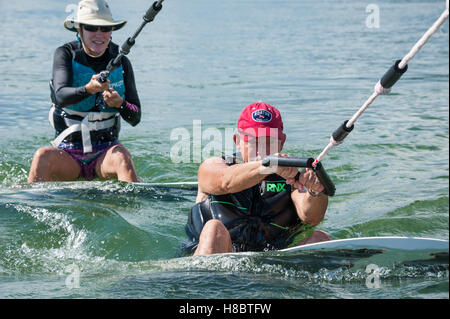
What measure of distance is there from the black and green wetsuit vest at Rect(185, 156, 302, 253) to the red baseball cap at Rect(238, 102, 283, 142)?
427 mm

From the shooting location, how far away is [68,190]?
6.00 meters

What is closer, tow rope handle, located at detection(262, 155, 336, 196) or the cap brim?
tow rope handle, located at detection(262, 155, 336, 196)

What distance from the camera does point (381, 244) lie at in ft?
14.2

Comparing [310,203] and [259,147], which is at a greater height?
[259,147]

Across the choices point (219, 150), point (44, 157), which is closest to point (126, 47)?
point (44, 157)

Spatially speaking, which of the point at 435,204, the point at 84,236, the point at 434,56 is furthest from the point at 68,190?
the point at 434,56

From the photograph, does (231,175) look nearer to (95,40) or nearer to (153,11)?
(153,11)

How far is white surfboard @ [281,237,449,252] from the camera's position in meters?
4.23

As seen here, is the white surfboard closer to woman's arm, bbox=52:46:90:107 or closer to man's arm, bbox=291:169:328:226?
man's arm, bbox=291:169:328:226

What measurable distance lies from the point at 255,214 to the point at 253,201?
0.29ft

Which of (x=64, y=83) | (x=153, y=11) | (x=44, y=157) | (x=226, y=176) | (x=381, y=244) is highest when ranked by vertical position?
(x=153, y=11)

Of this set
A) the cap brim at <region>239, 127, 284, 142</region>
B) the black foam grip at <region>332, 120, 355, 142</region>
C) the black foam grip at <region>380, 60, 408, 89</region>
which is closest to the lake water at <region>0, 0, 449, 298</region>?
the cap brim at <region>239, 127, 284, 142</region>

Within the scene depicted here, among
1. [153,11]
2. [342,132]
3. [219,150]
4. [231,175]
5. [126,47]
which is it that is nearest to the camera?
[342,132]

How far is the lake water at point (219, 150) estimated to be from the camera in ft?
13.9
